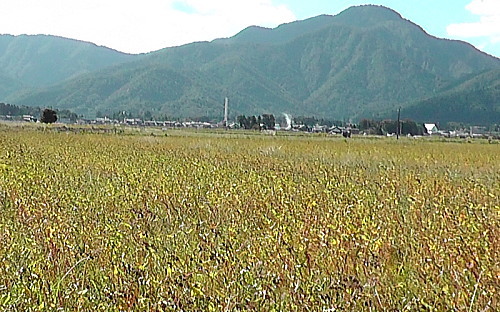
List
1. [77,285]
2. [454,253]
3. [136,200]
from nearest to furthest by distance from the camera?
1. [77,285]
2. [454,253]
3. [136,200]

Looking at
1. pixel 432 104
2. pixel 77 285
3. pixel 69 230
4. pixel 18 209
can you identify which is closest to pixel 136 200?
pixel 18 209

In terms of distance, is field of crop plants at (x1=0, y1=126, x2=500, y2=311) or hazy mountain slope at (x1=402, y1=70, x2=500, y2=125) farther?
hazy mountain slope at (x1=402, y1=70, x2=500, y2=125)

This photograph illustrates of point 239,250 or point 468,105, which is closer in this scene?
point 239,250

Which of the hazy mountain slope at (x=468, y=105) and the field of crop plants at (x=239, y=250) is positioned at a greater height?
the hazy mountain slope at (x=468, y=105)

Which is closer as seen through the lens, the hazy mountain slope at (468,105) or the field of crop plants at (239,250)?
the field of crop plants at (239,250)

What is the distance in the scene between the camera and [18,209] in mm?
7129

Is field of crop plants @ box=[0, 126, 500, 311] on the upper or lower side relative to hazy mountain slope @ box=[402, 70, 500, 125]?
lower

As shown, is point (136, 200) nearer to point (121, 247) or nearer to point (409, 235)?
point (121, 247)

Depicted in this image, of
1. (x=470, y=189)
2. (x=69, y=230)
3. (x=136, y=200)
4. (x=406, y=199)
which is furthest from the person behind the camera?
(x=470, y=189)

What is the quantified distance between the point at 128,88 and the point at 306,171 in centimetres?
16346

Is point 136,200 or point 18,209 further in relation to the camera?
point 136,200

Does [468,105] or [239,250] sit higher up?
[468,105]

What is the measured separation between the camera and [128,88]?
564 feet

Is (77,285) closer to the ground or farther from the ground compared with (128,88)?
closer to the ground
